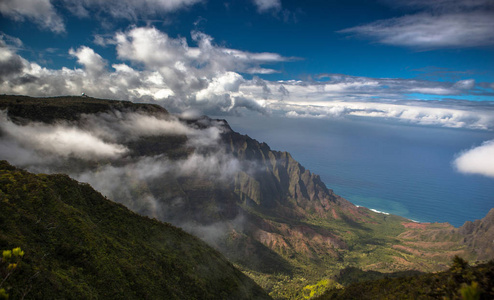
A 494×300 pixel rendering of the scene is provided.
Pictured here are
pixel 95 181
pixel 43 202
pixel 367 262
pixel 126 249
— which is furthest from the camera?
pixel 367 262

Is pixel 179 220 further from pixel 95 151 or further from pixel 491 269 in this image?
pixel 491 269

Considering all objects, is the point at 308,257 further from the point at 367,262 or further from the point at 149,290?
the point at 149,290

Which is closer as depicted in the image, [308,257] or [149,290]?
[149,290]

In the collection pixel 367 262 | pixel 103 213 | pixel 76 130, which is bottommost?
pixel 367 262

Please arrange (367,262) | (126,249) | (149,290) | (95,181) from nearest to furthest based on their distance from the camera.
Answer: (149,290) → (126,249) → (95,181) → (367,262)

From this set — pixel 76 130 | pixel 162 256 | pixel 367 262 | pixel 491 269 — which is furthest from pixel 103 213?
pixel 367 262

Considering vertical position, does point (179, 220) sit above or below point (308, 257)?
above
